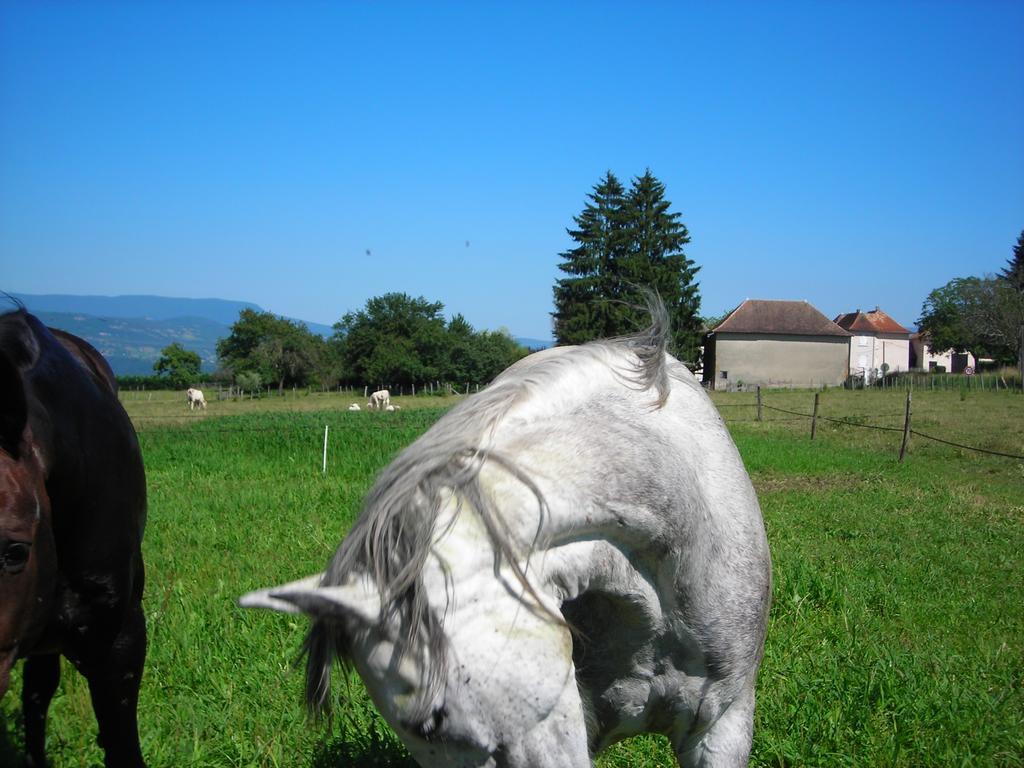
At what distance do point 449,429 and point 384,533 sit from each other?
0.30 meters

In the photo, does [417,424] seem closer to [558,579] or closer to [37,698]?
[37,698]

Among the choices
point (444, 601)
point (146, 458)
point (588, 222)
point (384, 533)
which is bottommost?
point (146, 458)

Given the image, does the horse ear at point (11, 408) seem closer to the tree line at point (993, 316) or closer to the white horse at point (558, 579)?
the white horse at point (558, 579)

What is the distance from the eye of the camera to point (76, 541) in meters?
2.32

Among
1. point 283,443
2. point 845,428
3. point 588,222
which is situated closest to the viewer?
point 588,222

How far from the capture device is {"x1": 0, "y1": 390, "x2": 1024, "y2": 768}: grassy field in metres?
3.38

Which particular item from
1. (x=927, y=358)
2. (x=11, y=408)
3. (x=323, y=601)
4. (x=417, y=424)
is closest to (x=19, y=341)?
(x=11, y=408)

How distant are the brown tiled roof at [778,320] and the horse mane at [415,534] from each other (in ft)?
157

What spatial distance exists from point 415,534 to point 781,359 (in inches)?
1976

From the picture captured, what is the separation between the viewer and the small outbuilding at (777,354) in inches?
1875

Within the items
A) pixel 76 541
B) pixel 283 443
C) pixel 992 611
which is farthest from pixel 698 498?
pixel 283 443

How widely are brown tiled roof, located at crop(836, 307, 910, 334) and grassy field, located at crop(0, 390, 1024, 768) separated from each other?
195 ft

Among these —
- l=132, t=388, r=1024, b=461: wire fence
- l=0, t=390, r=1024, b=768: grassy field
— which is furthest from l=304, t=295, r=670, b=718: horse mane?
l=132, t=388, r=1024, b=461: wire fence

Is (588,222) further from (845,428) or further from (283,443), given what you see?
(845,428)
